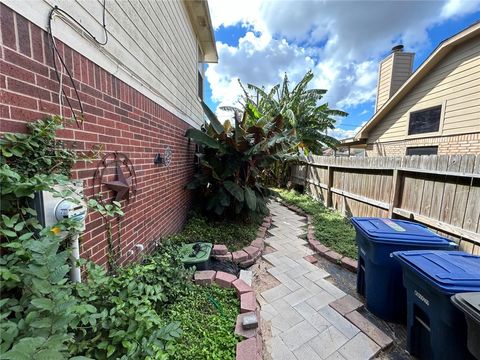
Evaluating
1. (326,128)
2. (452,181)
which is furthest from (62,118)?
(326,128)

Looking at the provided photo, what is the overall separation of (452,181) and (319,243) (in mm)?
2363

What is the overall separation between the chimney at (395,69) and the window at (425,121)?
2907mm

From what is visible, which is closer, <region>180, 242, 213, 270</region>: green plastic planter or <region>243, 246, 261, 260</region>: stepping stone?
<region>180, 242, 213, 270</region>: green plastic planter

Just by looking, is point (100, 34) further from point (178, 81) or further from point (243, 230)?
point (243, 230)

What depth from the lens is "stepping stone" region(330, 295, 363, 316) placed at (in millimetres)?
2681

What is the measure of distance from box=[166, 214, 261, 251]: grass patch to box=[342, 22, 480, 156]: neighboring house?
270 inches

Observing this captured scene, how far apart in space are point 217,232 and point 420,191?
3827 mm

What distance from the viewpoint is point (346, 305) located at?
277 centimetres

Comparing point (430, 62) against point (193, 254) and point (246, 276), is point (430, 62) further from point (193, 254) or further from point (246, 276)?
point (193, 254)

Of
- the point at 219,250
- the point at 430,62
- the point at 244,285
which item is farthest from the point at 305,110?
the point at 244,285

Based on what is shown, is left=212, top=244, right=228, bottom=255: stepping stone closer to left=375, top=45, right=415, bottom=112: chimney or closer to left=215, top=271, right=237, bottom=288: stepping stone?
left=215, top=271, right=237, bottom=288: stepping stone

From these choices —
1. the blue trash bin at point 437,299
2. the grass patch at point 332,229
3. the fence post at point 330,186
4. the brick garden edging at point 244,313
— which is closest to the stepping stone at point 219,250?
the brick garden edging at point 244,313

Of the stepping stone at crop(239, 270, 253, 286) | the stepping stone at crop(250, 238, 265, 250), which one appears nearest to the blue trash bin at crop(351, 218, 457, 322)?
the stepping stone at crop(239, 270, 253, 286)

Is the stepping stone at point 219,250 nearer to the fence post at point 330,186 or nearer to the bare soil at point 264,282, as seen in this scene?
the bare soil at point 264,282
